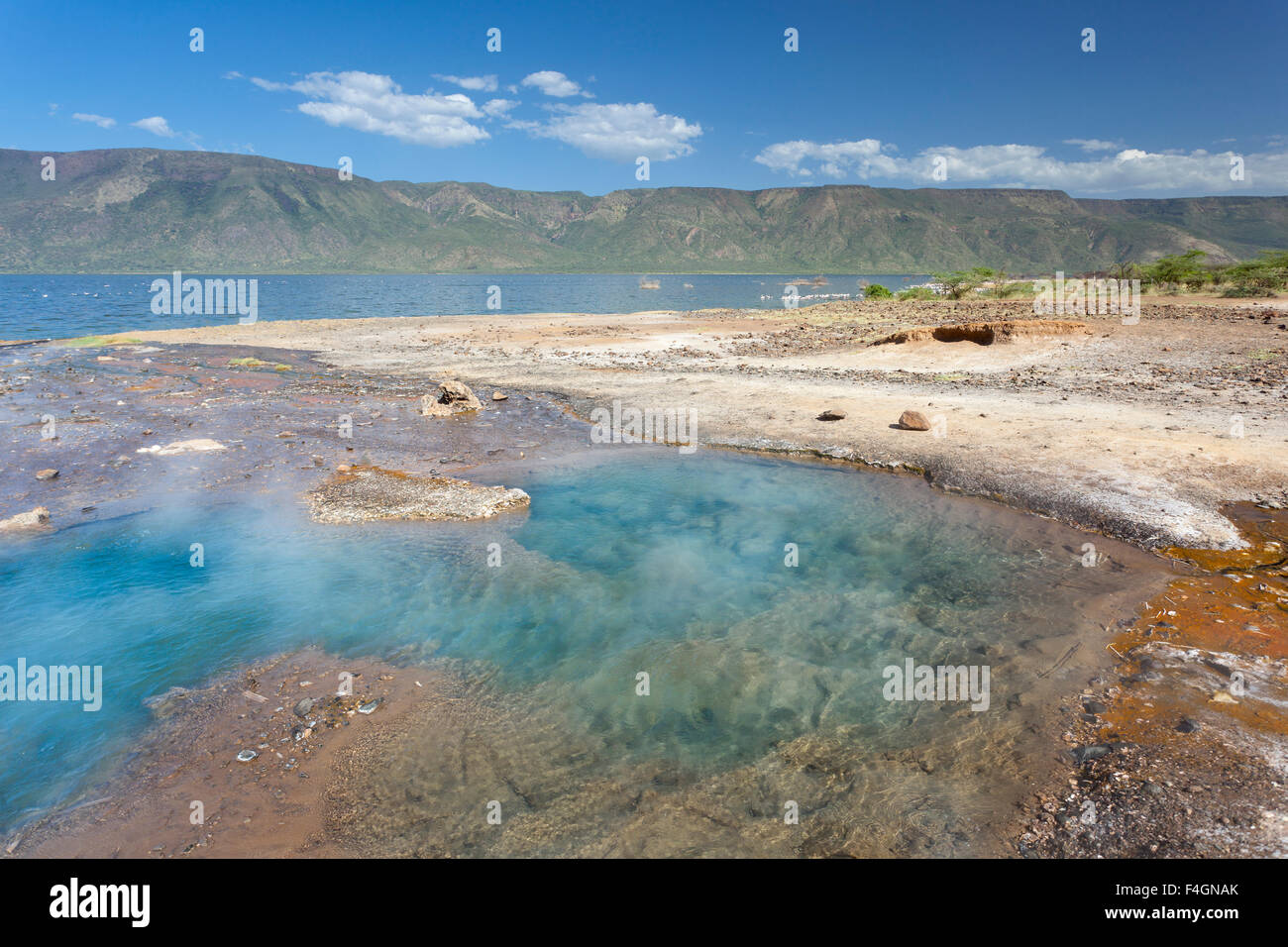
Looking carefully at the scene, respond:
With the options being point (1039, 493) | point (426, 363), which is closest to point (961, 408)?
point (1039, 493)

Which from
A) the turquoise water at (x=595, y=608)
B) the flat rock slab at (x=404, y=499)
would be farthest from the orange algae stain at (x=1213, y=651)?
the flat rock slab at (x=404, y=499)

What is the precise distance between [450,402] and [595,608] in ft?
35.5

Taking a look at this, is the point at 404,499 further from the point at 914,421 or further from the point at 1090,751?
the point at 914,421

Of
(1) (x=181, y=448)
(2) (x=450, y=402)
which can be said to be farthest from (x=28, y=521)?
(2) (x=450, y=402)

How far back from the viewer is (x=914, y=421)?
497 inches

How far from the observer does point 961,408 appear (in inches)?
555

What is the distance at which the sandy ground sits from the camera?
30.9 feet

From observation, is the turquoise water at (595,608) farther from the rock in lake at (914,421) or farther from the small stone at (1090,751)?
the rock in lake at (914,421)

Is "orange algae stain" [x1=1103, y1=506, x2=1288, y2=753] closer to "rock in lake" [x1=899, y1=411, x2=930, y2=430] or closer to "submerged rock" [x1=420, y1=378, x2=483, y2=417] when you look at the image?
"rock in lake" [x1=899, y1=411, x2=930, y2=430]

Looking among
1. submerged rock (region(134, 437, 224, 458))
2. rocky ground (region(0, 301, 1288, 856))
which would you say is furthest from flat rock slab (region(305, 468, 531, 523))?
submerged rock (region(134, 437, 224, 458))

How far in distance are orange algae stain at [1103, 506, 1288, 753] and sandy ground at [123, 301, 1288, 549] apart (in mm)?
743
